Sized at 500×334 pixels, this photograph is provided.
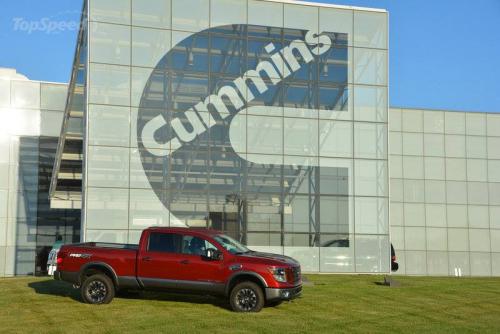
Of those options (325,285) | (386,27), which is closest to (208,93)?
(386,27)

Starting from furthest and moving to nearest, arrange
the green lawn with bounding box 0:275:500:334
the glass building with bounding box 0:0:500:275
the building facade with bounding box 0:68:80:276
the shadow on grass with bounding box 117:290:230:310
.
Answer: the building facade with bounding box 0:68:80:276
the glass building with bounding box 0:0:500:275
the shadow on grass with bounding box 117:290:230:310
the green lawn with bounding box 0:275:500:334

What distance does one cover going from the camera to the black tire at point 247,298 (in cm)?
1454

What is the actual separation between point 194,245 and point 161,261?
2.57ft

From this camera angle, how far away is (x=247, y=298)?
14609mm

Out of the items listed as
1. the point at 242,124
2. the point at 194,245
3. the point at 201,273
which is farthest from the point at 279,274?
the point at 242,124

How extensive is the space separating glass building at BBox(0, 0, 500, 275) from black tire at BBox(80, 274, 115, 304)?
10935 millimetres

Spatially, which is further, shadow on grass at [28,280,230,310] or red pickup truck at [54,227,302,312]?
shadow on grass at [28,280,230,310]

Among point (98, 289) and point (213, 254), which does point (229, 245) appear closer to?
point (213, 254)

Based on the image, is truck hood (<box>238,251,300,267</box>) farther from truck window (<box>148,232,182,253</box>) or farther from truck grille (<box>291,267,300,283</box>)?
truck window (<box>148,232,182,253</box>)

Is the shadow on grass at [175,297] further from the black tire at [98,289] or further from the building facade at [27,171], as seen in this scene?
the building facade at [27,171]

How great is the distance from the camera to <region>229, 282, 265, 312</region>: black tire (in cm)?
1454

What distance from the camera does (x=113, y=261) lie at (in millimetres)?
15289

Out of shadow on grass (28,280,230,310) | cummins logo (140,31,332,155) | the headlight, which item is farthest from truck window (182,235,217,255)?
cummins logo (140,31,332,155)

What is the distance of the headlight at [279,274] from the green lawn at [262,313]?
2.43 feet
